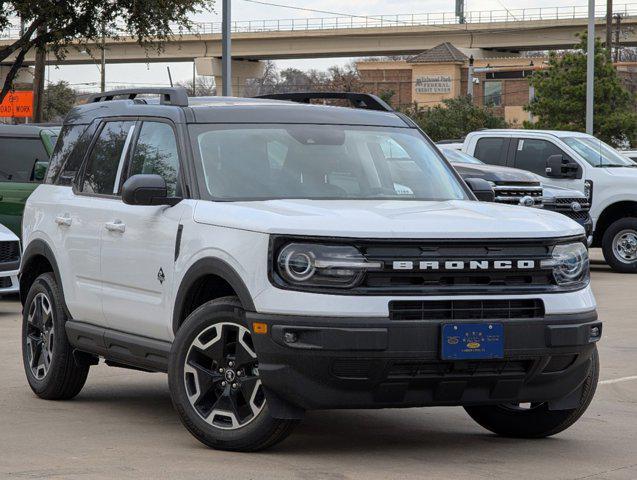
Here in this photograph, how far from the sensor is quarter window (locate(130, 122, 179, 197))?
7.81m

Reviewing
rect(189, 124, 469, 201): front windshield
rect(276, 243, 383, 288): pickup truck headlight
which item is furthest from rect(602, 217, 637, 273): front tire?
rect(276, 243, 383, 288): pickup truck headlight

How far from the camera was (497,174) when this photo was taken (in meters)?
19.5

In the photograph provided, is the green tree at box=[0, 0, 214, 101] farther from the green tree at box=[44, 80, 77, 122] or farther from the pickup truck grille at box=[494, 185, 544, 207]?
the green tree at box=[44, 80, 77, 122]

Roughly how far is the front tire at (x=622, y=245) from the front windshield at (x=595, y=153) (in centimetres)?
92

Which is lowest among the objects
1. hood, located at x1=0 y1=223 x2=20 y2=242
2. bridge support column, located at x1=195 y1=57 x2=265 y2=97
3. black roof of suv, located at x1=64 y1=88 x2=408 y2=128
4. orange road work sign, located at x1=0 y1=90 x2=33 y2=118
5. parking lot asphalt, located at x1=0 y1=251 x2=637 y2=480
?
parking lot asphalt, located at x1=0 y1=251 x2=637 y2=480

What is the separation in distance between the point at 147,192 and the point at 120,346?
3.27ft

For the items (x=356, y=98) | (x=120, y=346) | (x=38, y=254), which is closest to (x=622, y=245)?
(x=356, y=98)

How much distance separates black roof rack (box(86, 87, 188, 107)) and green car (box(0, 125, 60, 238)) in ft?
25.6

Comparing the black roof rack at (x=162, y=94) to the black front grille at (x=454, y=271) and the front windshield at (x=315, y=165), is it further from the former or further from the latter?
the black front grille at (x=454, y=271)

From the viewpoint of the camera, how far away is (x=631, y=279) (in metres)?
20.0

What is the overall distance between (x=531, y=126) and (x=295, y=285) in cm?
4707

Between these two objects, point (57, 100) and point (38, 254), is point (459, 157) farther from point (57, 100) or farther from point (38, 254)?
point (57, 100)

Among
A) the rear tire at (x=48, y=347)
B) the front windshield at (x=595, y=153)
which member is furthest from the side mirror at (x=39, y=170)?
the front windshield at (x=595, y=153)

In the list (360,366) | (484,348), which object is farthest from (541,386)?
(360,366)
